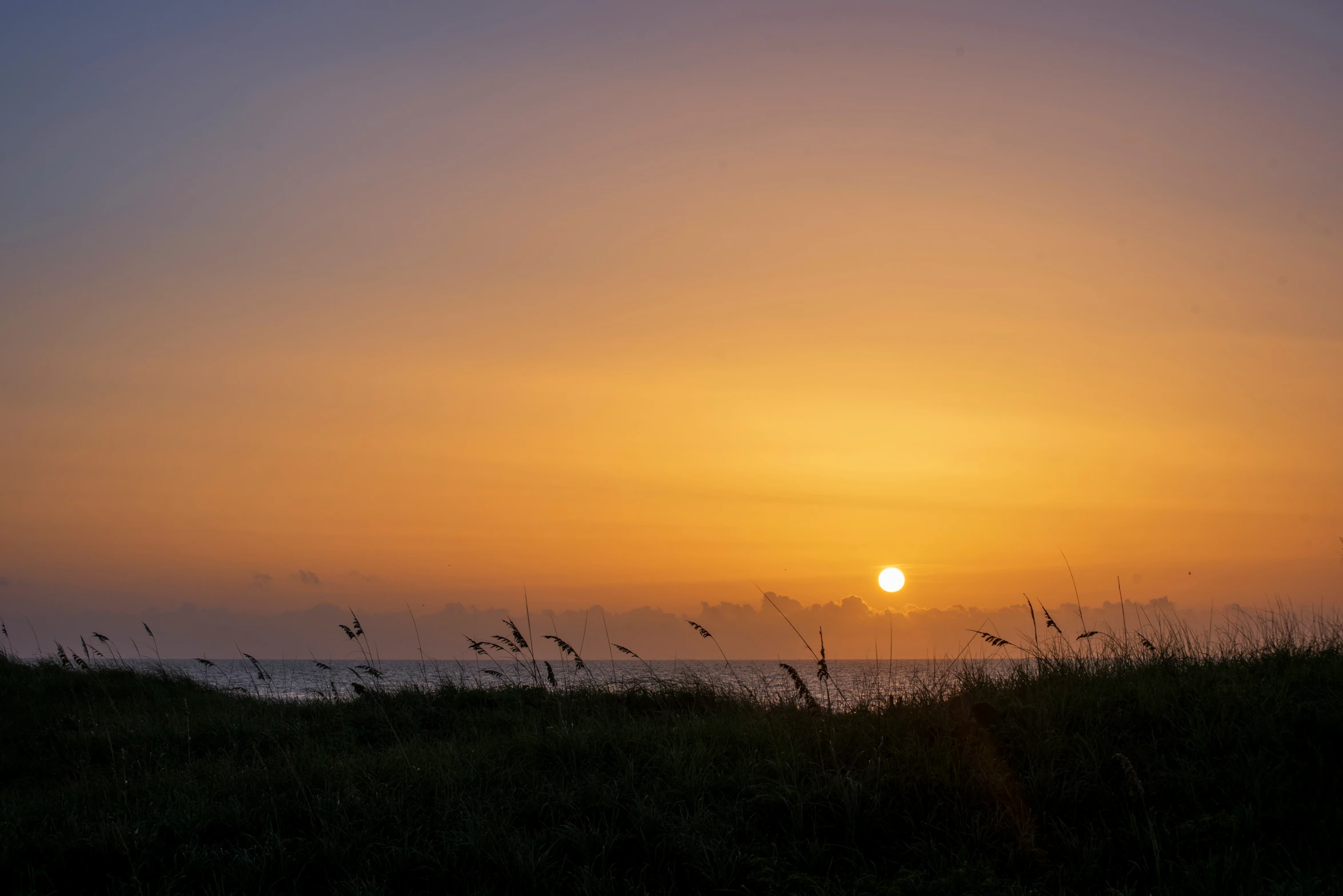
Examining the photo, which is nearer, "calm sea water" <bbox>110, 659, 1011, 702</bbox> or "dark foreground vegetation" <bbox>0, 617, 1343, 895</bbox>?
"dark foreground vegetation" <bbox>0, 617, 1343, 895</bbox>

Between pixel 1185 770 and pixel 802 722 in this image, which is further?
pixel 802 722

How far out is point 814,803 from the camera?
7.60 m

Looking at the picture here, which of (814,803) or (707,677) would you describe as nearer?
(814,803)

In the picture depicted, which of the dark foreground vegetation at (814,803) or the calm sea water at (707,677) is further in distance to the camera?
the calm sea water at (707,677)

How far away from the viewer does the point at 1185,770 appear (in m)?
7.55

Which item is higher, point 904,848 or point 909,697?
point 909,697

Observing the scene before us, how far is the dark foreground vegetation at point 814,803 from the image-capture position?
6703 millimetres

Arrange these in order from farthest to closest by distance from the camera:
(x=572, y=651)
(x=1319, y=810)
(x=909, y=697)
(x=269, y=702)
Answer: (x=269, y=702)
(x=572, y=651)
(x=909, y=697)
(x=1319, y=810)

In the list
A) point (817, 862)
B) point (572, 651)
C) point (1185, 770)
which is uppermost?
point (572, 651)

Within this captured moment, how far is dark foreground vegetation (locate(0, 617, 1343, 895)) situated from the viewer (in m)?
6.70

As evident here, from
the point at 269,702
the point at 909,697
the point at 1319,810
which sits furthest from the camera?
the point at 269,702

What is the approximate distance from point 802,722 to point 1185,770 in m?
3.84

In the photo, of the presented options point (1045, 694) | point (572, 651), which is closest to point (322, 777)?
point (572, 651)

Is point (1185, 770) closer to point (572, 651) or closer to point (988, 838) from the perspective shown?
point (988, 838)
